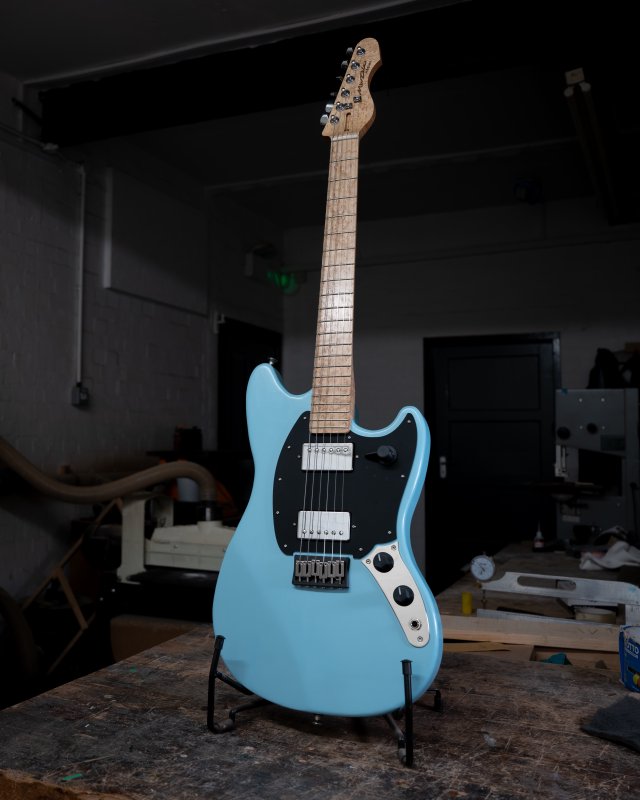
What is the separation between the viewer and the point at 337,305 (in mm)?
1286

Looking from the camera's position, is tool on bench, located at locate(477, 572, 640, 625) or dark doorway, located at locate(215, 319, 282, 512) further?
dark doorway, located at locate(215, 319, 282, 512)

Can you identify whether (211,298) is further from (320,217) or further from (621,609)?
(621,609)

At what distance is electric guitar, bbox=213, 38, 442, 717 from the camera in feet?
3.63

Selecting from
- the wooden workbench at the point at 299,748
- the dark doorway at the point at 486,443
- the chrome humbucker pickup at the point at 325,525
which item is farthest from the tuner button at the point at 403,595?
the dark doorway at the point at 486,443

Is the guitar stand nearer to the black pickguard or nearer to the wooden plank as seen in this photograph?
the black pickguard

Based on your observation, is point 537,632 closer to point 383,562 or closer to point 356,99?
point 383,562

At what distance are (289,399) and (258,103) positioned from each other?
2.43m

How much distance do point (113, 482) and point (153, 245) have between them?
1.97 metres

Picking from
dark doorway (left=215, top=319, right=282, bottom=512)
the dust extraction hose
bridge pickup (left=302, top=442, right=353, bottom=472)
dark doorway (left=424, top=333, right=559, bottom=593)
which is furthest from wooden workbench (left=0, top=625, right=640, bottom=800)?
dark doorway (left=424, top=333, right=559, bottom=593)

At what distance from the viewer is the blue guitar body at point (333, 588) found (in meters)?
1.10

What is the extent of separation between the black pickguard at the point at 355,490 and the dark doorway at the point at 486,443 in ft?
15.1

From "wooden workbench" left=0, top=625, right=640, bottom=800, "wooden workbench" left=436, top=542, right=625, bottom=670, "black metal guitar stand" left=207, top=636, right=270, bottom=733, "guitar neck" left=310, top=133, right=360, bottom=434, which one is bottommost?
"wooden workbench" left=436, top=542, right=625, bottom=670

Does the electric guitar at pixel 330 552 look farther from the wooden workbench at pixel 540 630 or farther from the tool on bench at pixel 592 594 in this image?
the tool on bench at pixel 592 594

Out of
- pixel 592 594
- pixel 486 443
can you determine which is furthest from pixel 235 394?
pixel 592 594
